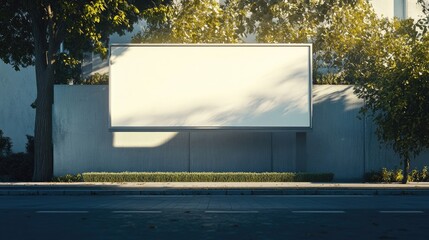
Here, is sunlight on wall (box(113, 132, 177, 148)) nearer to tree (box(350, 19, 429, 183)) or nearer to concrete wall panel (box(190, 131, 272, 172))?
concrete wall panel (box(190, 131, 272, 172))

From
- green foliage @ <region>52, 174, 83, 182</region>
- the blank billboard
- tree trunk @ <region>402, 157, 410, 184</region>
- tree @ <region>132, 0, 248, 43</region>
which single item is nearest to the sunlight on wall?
the blank billboard

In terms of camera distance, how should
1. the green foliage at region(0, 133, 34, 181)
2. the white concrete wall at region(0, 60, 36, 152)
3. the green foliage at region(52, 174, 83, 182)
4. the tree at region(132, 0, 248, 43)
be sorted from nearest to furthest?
the green foliage at region(52, 174, 83, 182) < the green foliage at region(0, 133, 34, 181) < the tree at region(132, 0, 248, 43) < the white concrete wall at region(0, 60, 36, 152)

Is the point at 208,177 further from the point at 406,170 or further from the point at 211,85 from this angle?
the point at 406,170

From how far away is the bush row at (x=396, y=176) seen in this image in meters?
29.0

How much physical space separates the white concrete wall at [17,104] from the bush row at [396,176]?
1936 centimetres

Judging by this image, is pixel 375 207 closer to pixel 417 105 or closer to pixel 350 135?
pixel 417 105

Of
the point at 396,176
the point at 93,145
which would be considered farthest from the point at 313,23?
the point at 93,145

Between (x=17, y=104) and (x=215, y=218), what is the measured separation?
92.4 feet

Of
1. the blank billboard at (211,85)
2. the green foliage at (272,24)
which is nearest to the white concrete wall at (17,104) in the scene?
the green foliage at (272,24)

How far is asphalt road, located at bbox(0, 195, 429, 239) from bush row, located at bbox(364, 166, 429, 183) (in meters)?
8.51

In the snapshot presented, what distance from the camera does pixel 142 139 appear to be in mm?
30250

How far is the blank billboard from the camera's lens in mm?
29047

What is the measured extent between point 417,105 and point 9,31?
15.9m

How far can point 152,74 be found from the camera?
95.6 ft
